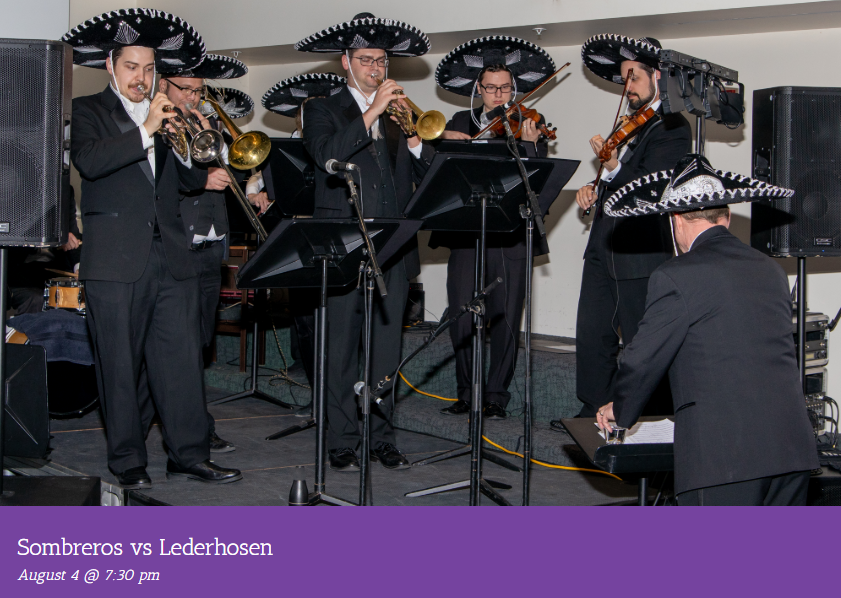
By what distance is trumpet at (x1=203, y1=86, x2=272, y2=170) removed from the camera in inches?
154

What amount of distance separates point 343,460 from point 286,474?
0.26 m

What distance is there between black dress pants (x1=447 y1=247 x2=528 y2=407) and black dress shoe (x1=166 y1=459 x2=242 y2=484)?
1.45 m

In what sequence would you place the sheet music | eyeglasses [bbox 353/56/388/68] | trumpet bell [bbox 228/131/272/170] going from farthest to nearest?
trumpet bell [bbox 228/131/272/170], eyeglasses [bbox 353/56/388/68], the sheet music

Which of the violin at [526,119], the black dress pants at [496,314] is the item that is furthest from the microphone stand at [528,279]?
the black dress pants at [496,314]

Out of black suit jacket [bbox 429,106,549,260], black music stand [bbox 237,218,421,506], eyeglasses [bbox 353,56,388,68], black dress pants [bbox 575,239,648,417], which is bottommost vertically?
black dress pants [bbox 575,239,648,417]

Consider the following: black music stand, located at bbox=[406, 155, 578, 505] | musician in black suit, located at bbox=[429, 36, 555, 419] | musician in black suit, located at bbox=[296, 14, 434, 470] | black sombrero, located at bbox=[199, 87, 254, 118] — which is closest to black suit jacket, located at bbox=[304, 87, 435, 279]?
musician in black suit, located at bbox=[296, 14, 434, 470]

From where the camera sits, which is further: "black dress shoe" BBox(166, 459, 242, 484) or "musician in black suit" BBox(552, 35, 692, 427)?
"musician in black suit" BBox(552, 35, 692, 427)

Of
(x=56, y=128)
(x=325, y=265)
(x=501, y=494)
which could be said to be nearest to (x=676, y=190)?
(x=325, y=265)

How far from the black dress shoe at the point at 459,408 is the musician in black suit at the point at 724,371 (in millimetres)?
2221

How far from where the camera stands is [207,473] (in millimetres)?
3465

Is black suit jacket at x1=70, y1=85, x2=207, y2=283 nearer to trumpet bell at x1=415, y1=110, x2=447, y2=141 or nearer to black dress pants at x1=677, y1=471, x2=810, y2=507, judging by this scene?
trumpet bell at x1=415, y1=110, x2=447, y2=141

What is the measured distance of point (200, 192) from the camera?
149 inches

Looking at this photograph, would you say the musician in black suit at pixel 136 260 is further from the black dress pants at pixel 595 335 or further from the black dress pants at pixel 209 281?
the black dress pants at pixel 595 335

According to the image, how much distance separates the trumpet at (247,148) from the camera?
12.8 ft
